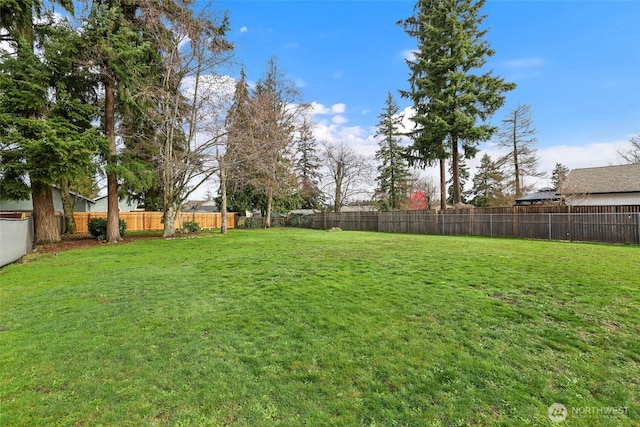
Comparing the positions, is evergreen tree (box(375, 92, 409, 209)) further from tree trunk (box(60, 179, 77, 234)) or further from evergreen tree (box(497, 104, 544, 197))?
tree trunk (box(60, 179, 77, 234))

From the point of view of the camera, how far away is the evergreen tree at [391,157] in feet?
100.0

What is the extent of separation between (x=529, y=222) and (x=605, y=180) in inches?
427

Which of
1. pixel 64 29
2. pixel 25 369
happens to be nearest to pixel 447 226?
pixel 25 369

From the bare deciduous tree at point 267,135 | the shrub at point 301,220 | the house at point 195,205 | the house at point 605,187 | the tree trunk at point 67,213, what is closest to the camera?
the bare deciduous tree at point 267,135

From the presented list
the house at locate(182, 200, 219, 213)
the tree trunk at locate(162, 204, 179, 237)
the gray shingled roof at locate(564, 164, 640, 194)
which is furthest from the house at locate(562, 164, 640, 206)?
the house at locate(182, 200, 219, 213)

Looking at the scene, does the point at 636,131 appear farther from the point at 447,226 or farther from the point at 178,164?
the point at 178,164

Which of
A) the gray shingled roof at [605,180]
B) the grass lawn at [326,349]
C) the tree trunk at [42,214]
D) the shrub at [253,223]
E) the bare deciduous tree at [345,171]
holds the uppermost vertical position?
the bare deciduous tree at [345,171]

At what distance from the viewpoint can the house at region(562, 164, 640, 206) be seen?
1786cm

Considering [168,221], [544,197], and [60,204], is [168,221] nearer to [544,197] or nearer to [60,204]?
[60,204]

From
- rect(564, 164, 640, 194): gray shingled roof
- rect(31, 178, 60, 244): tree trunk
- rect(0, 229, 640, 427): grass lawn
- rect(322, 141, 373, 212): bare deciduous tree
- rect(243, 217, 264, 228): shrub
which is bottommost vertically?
rect(0, 229, 640, 427): grass lawn

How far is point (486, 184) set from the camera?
33.3 meters

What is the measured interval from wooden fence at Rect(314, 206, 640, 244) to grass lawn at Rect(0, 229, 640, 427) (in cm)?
804

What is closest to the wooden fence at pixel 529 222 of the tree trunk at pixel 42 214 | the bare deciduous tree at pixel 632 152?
the tree trunk at pixel 42 214

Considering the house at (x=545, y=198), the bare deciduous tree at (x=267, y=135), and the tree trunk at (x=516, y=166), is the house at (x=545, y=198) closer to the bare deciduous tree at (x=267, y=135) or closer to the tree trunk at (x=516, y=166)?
the tree trunk at (x=516, y=166)
